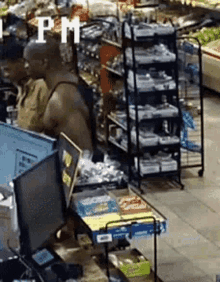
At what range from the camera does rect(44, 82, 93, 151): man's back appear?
14.4 feet

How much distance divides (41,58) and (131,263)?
183 centimetres

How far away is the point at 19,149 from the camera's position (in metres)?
3.17

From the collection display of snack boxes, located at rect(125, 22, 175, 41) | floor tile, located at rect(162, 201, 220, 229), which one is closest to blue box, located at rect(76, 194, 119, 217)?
floor tile, located at rect(162, 201, 220, 229)

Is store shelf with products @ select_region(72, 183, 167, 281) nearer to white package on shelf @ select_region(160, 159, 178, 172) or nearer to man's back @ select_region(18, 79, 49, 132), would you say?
man's back @ select_region(18, 79, 49, 132)

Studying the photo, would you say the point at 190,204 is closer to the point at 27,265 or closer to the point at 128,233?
the point at 128,233

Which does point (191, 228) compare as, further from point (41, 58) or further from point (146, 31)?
point (41, 58)

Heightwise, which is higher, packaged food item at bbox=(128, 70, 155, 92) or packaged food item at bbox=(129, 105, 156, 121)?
packaged food item at bbox=(128, 70, 155, 92)

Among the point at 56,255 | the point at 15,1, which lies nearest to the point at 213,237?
the point at 56,255

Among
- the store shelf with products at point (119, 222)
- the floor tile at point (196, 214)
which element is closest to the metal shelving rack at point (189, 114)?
the floor tile at point (196, 214)

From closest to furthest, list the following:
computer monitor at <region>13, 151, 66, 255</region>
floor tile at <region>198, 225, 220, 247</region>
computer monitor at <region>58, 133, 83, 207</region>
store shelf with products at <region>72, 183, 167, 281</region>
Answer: computer monitor at <region>13, 151, 66, 255</region> < computer monitor at <region>58, 133, 83, 207</region> < store shelf with products at <region>72, 183, 167, 281</region> < floor tile at <region>198, 225, 220, 247</region>

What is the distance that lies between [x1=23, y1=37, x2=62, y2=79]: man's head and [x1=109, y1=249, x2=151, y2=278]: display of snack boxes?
1671 mm

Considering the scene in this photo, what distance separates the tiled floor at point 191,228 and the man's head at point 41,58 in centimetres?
161

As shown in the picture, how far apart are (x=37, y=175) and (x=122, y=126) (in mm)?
4304

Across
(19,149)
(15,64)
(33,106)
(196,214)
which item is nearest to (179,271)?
(196,214)
